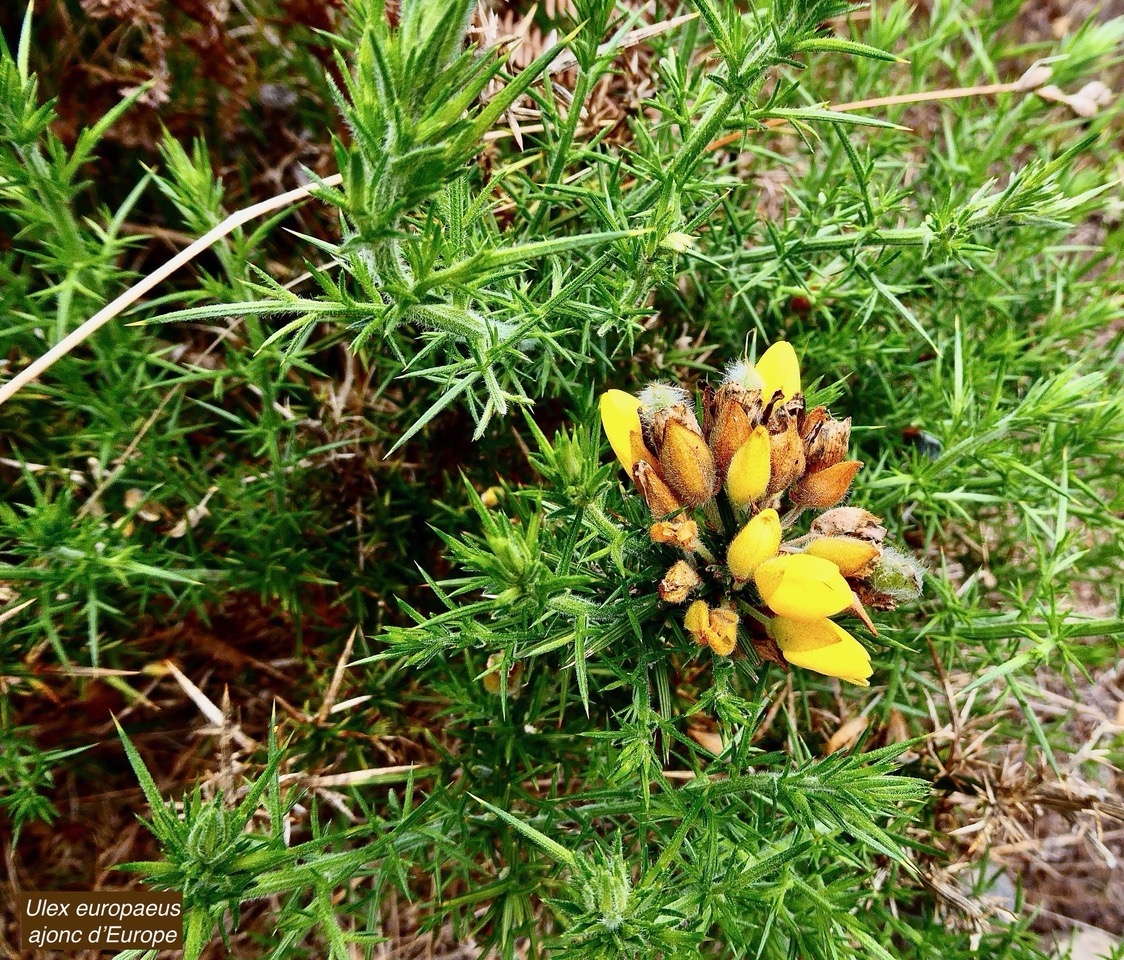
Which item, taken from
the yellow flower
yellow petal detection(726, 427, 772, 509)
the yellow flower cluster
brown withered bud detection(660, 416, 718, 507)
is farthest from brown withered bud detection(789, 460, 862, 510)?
the yellow flower

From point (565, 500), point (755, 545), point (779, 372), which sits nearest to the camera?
point (755, 545)

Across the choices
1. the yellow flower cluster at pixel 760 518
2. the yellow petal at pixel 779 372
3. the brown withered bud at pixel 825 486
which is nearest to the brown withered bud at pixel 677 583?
the yellow flower cluster at pixel 760 518

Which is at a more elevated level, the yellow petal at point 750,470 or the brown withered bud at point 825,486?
the yellow petal at point 750,470

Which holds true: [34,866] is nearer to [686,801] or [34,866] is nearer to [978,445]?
[686,801]

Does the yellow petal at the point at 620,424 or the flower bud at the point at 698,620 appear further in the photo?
the yellow petal at the point at 620,424

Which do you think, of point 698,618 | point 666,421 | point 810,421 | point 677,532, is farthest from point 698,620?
point 810,421

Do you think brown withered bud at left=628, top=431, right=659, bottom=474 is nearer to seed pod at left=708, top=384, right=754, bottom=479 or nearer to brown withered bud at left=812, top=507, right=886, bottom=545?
seed pod at left=708, top=384, right=754, bottom=479

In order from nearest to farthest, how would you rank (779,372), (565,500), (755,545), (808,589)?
(808,589) < (755,545) < (565,500) < (779,372)

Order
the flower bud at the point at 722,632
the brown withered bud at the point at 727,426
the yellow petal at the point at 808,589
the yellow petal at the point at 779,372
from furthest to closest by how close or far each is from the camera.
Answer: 1. the yellow petal at the point at 779,372
2. the brown withered bud at the point at 727,426
3. the flower bud at the point at 722,632
4. the yellow petal at the point at 808,589

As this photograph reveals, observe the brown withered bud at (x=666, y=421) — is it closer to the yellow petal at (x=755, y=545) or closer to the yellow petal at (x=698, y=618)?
the yellow petal at (x=755, y=545)

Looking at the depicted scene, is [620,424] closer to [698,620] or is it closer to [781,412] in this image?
[781,412]
